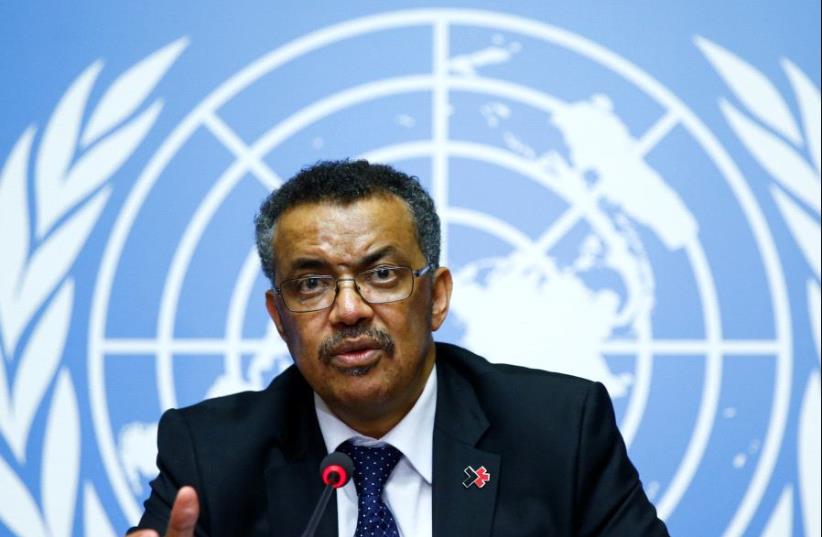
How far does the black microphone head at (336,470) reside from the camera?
2.07m

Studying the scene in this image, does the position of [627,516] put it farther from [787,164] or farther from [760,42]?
[760,42]

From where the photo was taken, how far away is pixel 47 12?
3623mm

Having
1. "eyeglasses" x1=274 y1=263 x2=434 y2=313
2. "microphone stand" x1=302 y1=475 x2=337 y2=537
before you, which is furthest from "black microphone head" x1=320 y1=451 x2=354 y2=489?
"eyeglasses" x1=274 y1=263 x2=434 y2=313

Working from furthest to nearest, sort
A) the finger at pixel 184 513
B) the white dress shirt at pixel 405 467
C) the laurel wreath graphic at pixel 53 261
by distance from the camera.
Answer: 1. the laurel wreath graphic at pixel 53 261
2. the white dress shirt at pixel 405 467
3. the finger at pixel 184 513

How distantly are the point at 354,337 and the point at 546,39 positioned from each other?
1.52m

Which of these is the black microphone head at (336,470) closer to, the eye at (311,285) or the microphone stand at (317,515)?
the microphone stand at (317,515)

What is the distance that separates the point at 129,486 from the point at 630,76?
2.26 metres

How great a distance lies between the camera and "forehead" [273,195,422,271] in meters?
2.49

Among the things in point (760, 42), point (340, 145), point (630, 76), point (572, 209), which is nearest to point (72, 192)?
point (340, 145)

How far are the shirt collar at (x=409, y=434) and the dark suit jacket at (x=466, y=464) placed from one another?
0.10ft

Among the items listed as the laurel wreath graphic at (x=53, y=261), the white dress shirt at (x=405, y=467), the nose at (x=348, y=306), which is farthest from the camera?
the laurel wreath graphic at (x=53, y=261)

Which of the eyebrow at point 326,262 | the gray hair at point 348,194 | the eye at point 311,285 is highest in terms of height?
the gray hair at point 348,194

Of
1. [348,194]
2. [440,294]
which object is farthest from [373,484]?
[348,194]

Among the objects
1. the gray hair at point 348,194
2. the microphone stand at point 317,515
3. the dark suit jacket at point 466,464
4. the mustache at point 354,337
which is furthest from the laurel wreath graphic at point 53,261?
the microphone stand at point 317,515
